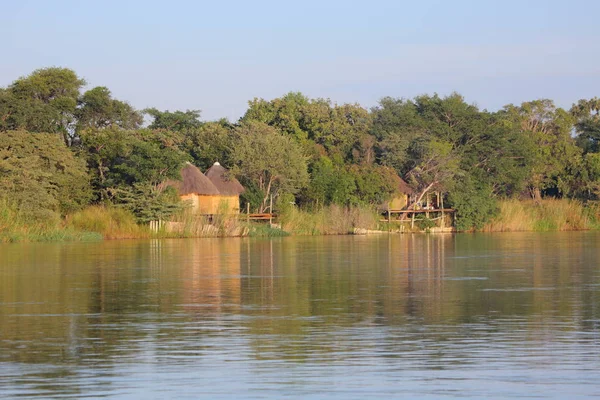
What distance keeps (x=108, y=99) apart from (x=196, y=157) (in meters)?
6.27

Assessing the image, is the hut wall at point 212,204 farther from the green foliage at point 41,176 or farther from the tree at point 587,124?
the tree at point 587,124

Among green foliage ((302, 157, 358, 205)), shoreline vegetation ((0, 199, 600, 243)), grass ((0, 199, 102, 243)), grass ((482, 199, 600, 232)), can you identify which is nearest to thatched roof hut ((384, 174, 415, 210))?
shoreline vegetation ((0, 199, 600, 243))

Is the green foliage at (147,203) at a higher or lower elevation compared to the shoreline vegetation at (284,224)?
higher

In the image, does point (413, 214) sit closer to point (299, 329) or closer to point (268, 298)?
point (268, 298)

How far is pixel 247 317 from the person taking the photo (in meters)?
15.9

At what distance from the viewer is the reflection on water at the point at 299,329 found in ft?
33.4

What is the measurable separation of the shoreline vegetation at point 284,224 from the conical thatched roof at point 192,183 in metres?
2.52

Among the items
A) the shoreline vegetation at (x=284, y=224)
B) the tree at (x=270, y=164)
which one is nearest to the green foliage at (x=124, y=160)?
the shoreline vegetation at (x=284, y=224)

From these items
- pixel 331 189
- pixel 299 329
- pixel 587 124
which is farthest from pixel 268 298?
pixel 587 124

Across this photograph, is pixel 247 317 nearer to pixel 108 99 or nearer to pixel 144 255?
pixel 144 255

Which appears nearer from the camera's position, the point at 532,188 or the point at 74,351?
the point at 74,351

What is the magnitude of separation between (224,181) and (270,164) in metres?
2.57

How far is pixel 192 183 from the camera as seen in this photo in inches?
2026

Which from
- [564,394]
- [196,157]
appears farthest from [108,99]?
[564,394]
